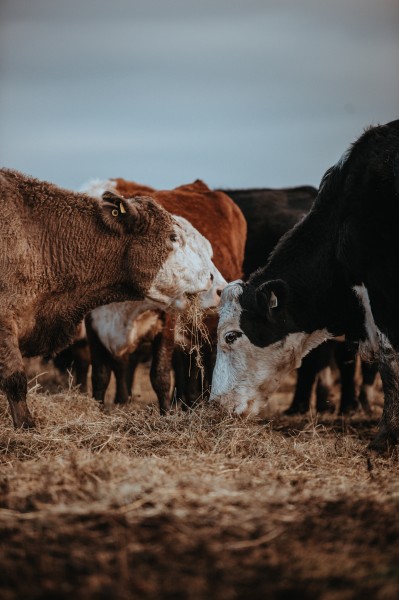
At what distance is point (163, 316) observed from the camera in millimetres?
7766

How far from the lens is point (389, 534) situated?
310 centimetres

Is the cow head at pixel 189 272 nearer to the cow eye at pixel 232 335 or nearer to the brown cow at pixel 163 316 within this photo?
the cow eye at pixel 232 335

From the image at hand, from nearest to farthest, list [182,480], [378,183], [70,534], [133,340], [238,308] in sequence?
[70,534], [182,480], [378,183], [238,308], [133,340]

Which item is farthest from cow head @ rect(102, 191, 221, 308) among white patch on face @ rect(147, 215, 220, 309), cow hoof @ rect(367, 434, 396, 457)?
cow hoof @ rect(367, 434, 396, 457)

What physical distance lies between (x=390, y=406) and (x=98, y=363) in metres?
3.41

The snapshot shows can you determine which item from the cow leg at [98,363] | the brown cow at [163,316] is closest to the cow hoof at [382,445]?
the brown cow at [163,316]

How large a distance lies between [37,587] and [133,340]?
17.5ft

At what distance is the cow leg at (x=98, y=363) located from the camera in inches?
320

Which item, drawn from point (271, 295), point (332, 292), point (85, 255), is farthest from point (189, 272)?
point (332, 292)

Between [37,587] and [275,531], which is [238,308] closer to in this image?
[275,531]

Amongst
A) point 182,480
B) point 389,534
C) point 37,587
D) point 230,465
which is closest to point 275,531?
point 389,534

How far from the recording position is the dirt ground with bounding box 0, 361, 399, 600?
2570 millimetres

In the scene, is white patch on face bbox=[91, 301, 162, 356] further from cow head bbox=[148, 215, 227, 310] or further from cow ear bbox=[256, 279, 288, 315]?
cow ear bbox=[256, 279, 288, 315]

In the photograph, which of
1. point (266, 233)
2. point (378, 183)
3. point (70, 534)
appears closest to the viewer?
point (70, 534)
